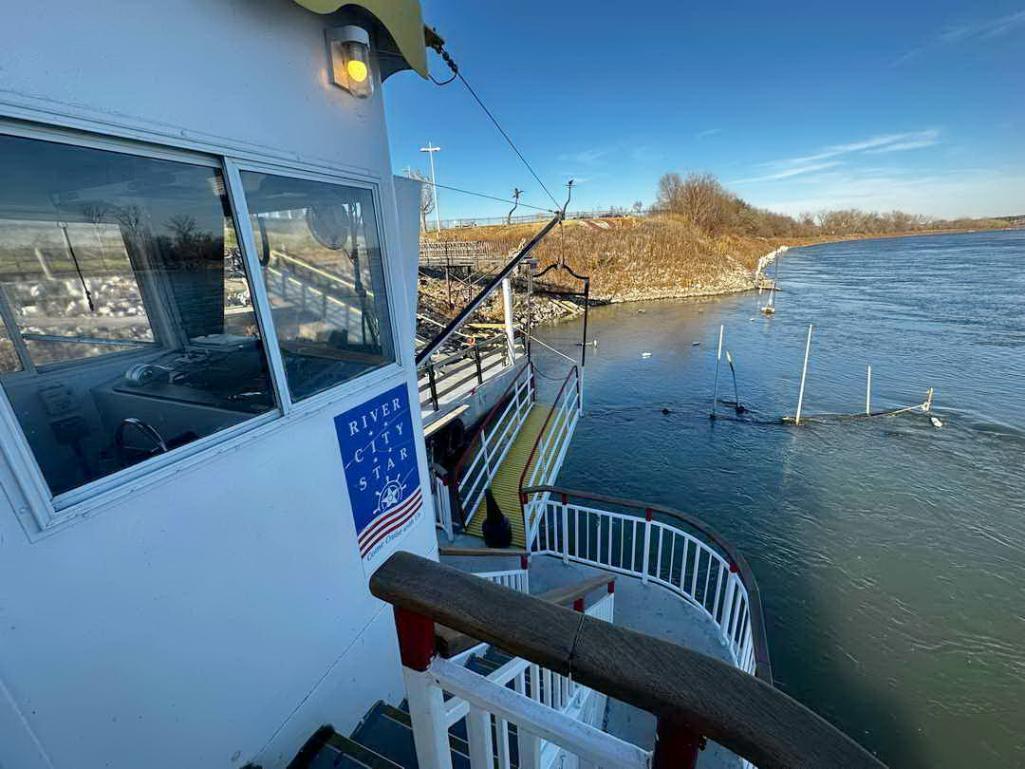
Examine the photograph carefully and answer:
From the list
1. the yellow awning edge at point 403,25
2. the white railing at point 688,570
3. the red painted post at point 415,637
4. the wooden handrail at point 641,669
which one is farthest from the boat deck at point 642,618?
the yellow awning edge at point 403,25

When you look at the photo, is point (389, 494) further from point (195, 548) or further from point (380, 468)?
point (195, 548)

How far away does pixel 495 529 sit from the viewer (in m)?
5.38

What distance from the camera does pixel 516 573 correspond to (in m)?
4.11

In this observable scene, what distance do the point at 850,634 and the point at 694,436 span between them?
6.70 meters

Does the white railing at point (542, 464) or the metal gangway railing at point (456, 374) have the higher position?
the metal gangway railing at point (456, 374)

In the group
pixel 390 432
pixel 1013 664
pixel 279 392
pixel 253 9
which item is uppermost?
pixel 253 9

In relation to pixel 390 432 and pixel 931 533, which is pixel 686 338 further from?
pixel 390 432

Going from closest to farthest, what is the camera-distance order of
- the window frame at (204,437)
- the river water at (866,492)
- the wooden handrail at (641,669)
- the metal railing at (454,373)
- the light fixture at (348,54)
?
1. the wooden handrail at (641,669)
2. the window frame at (204,437)
3. the light fixture at (348,54)
4. the river water at (866,492)
5. the metal railing at (454,373)

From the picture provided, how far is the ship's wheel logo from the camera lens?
100 inches

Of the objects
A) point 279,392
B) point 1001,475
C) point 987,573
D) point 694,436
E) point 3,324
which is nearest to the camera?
point 3,324

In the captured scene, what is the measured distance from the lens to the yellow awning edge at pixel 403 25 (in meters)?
1.91

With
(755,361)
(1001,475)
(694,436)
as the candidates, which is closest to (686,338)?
(755,361)

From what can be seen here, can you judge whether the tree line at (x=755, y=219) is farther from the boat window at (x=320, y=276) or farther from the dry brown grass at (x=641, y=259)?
the boat window at (x=320, y=276)

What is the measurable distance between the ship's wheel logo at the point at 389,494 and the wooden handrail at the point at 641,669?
1795mm
